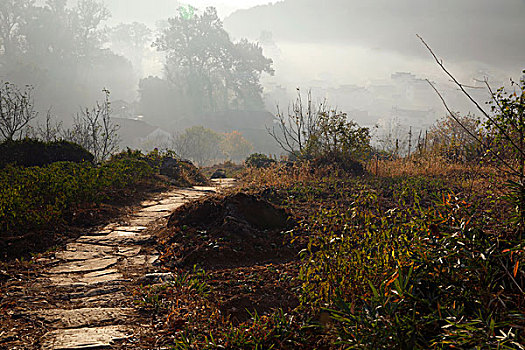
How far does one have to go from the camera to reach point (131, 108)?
56906mm

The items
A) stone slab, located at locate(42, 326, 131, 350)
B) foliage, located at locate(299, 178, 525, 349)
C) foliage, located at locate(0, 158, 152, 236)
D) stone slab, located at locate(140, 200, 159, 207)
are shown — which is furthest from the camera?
stone slab, located at locate(140, 200, 159, 207)

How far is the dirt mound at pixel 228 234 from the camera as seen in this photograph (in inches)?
160

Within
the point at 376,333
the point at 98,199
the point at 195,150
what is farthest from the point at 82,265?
the point at 195,150

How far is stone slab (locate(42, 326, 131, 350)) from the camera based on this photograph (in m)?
2.36

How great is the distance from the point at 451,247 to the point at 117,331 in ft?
7.37

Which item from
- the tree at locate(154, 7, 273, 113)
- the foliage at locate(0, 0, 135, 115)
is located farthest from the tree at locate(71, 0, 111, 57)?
the tree at locate(154, 7, 273, 113)

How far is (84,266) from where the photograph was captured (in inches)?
155

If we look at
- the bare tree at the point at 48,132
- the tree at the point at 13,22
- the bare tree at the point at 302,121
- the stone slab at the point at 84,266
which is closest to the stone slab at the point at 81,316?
the stone slab at the point at 84,266

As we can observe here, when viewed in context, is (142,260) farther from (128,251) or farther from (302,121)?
(302,121)

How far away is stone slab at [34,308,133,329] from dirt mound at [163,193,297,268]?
3.57ft

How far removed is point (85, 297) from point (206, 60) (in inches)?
2063

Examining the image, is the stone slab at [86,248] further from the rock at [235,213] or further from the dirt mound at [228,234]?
the rock at [235,213]

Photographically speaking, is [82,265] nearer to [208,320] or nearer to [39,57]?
[208,320]

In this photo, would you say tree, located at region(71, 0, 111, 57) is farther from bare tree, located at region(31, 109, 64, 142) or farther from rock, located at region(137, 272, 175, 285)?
rock, located at region(137, 272, 175, 285)
